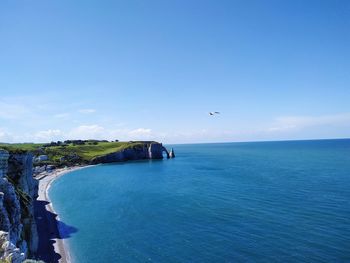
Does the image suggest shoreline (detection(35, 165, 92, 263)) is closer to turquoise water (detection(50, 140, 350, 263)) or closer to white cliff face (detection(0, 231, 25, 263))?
turquoise water (detection(50, 140, 350, 263))

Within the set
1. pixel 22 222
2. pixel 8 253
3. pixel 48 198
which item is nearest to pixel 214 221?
pixel 22 222

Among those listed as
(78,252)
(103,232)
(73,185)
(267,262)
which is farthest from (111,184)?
(267,262)

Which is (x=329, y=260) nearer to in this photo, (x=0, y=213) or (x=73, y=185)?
(x=0, y=213)

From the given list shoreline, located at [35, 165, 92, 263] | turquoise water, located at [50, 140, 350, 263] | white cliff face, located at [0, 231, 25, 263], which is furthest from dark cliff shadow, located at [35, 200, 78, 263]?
white cliff face, located at [0, 231, 25, 263]

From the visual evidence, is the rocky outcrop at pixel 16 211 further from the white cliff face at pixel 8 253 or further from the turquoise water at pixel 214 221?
the turquoise water at pixel 214 221

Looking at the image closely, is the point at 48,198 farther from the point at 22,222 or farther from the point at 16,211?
the point at 16,211

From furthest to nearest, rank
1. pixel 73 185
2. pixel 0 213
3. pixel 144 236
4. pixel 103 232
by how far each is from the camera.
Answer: pixel 73 185 → pixel 103 232 → pixel 144 236 → pixel 0 213

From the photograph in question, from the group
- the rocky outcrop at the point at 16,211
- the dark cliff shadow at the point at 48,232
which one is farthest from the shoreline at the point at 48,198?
the rocky outcrop at the point at 16,211
